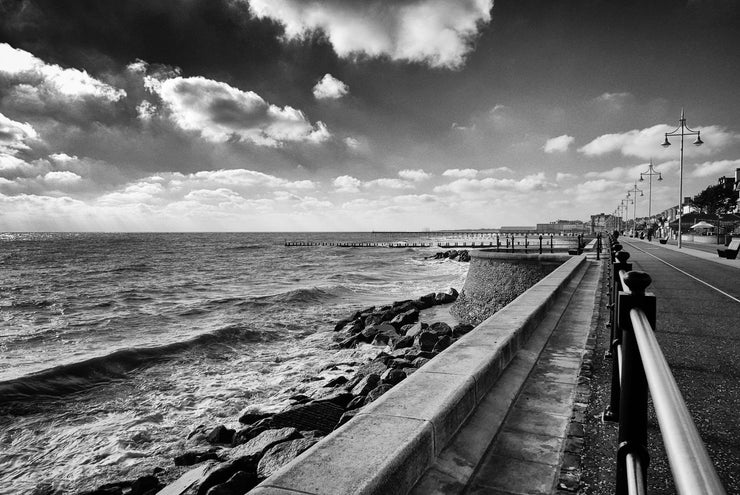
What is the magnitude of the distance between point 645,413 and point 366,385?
5.60 meters

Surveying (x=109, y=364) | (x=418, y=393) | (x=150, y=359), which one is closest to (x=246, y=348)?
(x=150, y=359)

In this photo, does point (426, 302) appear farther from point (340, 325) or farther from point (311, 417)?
point (311, 417)

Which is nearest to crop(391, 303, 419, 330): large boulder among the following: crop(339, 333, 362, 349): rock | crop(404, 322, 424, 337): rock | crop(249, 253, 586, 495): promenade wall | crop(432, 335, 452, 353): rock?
crop(404, 322, 424, 337): rock

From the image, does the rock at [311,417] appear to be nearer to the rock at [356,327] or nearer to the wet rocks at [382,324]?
the wet rocks at [382,324]

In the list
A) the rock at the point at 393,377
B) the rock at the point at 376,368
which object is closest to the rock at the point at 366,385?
the rock at the point at 393,377

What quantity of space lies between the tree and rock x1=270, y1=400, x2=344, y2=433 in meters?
93.0

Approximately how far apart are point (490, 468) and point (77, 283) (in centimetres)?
3224

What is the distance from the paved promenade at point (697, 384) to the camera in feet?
7.90

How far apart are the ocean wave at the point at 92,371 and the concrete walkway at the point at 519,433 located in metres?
8.97

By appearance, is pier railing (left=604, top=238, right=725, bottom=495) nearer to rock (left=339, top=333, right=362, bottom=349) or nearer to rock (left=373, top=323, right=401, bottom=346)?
rock (left=373, top=323, right=401, bottom=346)

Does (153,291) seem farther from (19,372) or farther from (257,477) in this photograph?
(257,477)

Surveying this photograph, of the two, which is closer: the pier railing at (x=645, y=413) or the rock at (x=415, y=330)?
the pier railing at (x=645, y=413)

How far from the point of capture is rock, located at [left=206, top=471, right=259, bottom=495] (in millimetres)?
3620

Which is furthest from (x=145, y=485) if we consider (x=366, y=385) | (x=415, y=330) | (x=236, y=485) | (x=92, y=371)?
(x=415, y=330)
